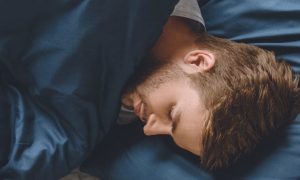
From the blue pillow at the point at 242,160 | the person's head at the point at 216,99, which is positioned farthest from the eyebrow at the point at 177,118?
the blue pillow at the point at 242,160

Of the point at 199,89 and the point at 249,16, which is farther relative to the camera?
the point at 249,16

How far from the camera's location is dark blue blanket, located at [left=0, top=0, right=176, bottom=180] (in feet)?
2.95

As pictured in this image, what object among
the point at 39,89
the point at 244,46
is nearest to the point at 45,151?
the point at 39,89

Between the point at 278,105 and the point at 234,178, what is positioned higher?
the point at 278,105

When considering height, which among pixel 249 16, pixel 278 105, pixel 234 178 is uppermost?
pixel 249 16

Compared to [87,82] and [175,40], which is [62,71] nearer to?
[87,82]

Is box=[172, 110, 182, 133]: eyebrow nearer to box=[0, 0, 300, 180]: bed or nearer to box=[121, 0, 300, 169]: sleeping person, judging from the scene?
box=[121, 0, 300, 169]: sleeping person

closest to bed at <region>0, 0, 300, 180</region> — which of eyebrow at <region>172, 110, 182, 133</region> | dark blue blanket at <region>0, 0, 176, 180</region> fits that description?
dark blue blanket at <region>0, 0, 176, 180</region>

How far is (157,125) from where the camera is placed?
0.95m

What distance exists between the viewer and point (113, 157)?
1.05 metres

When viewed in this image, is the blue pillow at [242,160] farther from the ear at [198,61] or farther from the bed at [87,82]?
the ear at [198,61]

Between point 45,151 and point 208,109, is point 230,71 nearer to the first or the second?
point 208,109

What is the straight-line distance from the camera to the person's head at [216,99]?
35.5 inches

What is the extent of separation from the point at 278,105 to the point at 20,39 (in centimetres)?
49
